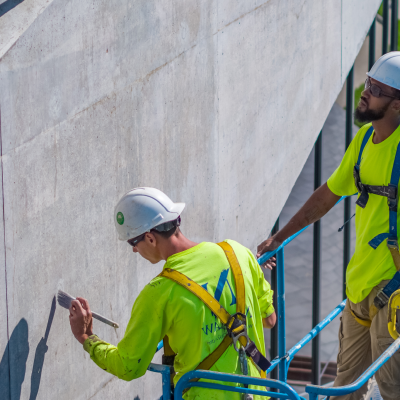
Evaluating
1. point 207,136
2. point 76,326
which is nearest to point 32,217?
point 76,326

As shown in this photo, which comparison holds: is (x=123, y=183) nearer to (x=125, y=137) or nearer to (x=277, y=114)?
(x=125, y=137)

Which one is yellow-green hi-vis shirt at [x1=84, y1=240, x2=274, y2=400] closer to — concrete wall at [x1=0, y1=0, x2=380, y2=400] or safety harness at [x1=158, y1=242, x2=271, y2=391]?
safety harness at [x1=158, y1=242, x2=271, y2=391]

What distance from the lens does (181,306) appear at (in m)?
2.49

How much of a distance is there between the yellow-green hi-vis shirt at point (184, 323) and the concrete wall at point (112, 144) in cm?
44

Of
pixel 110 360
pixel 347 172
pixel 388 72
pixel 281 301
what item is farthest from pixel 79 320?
pixel 388 72

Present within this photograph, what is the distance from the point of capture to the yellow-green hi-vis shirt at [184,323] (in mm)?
2492

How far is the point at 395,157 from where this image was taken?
3.31 metres

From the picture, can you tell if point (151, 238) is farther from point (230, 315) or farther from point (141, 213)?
point (230, 315)

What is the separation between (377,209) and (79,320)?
175 centimetres

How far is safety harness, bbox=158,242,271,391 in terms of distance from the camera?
2.51m

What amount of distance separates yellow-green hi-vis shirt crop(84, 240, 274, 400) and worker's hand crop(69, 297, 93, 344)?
10cm

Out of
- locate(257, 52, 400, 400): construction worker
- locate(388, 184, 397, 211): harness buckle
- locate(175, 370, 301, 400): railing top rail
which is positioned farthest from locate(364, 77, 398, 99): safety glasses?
locate(175, 370, 301, 400): railing top rail

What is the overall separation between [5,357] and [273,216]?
11.4 feet

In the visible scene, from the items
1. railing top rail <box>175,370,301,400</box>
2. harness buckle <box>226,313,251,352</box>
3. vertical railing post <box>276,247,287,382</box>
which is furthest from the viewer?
vertical railing post <box>276,247,287,382</box>
